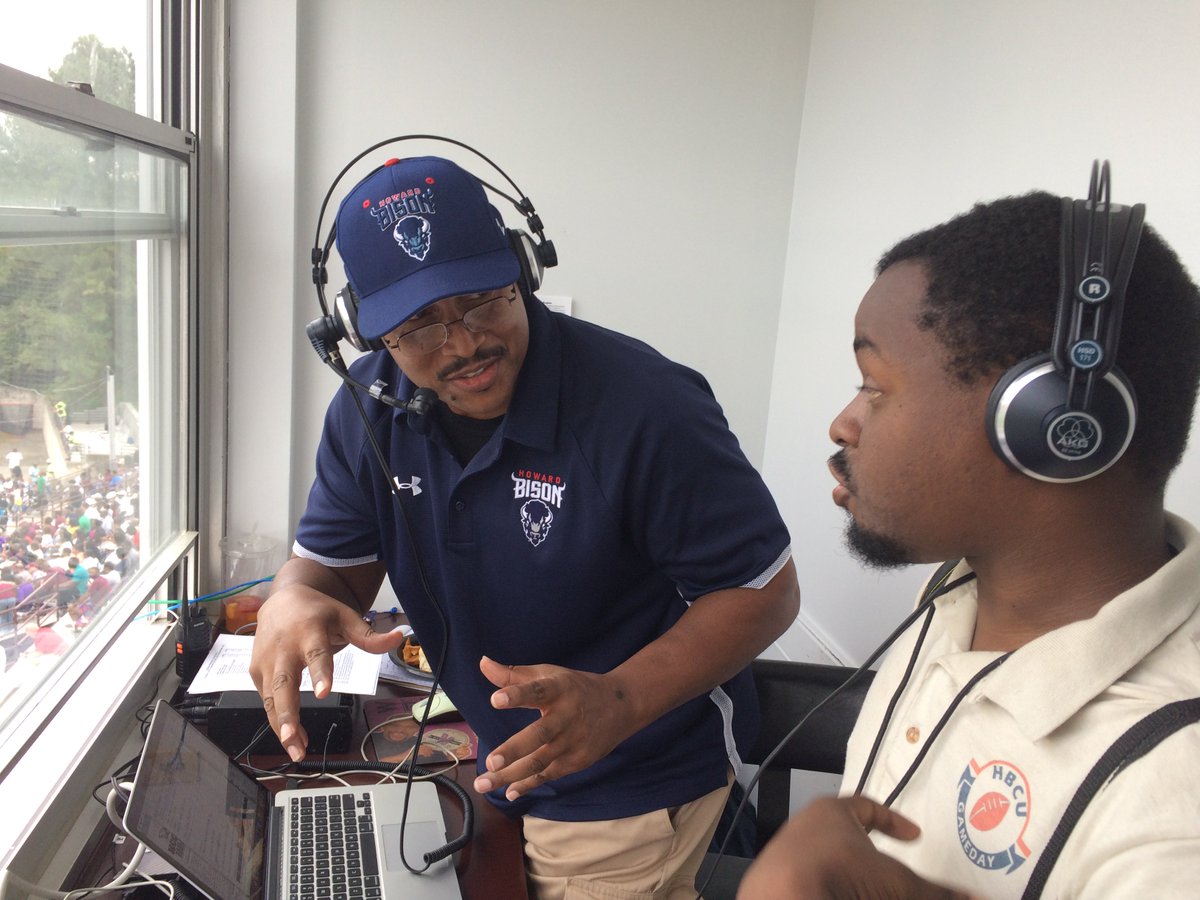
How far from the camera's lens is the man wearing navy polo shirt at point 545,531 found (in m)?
1.16

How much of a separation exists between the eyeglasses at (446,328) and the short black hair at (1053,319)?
66 cm

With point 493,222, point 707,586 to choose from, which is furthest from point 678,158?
point 707,586

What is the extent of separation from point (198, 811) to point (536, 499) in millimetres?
586

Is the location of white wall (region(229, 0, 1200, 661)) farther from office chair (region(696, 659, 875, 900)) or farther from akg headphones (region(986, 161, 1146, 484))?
akg headphones (region(986, 161, 1146, 484))

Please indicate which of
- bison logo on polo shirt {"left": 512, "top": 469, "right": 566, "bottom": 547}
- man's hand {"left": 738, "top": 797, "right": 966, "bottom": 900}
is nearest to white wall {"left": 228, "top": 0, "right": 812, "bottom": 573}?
bison logo on polo shirt {"left": 512, "top": 469, "right": 566, "bottom": 547}

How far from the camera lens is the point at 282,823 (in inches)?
48.7

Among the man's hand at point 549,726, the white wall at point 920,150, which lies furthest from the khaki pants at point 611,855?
the white wall at point 920,150

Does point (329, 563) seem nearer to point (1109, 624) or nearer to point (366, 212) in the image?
point (366, 212)

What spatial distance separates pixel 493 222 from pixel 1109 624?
0.89 m

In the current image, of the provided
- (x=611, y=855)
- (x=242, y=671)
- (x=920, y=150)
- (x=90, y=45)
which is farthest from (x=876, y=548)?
(x=90, y=45)

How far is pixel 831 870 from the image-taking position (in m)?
0.59

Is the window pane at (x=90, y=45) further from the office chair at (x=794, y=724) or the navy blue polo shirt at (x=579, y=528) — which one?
the office chair at (x=794, y=724)

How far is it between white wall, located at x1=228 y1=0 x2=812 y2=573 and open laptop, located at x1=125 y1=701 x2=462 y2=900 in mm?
1141

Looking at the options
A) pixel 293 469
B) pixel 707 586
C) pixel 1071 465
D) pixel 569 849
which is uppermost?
pixel 1071 465
